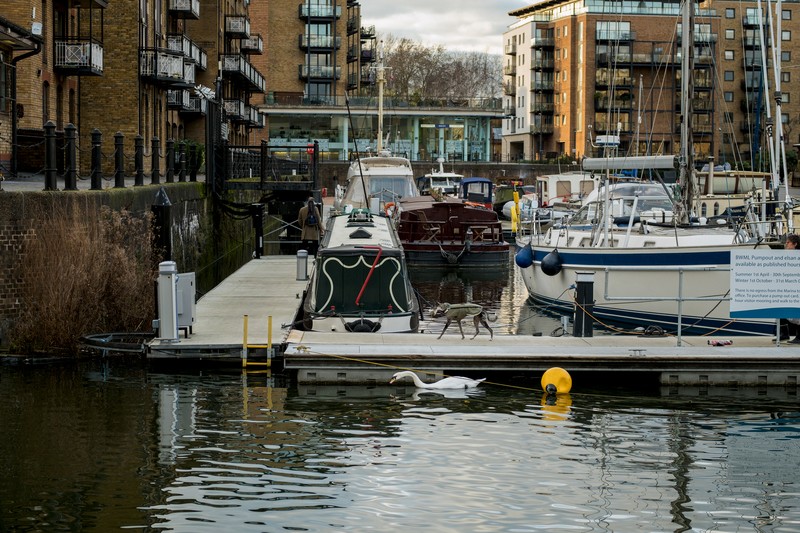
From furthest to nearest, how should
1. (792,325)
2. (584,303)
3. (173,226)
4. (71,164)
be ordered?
(173,226)
(71,164)
(584,303)
(792,325)

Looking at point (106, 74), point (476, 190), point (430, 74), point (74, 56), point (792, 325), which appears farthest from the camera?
point (430, 74)

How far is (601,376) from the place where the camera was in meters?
19.2

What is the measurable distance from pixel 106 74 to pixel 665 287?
30.8 m

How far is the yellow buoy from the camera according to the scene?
18.0 metres

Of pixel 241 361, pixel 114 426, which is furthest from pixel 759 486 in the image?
pixel 241 361

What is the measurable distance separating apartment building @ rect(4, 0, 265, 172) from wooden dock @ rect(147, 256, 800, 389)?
6.65 metres

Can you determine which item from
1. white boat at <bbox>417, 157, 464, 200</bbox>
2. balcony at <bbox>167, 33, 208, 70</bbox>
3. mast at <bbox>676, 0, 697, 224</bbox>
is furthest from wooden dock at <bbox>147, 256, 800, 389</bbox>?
white boat at <bbox>417, 157, 464, 200</bbox>

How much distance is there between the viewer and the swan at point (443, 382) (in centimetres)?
1812

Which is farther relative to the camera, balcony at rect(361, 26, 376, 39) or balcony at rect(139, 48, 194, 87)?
balcony at rect(361, 26, 376, 39)

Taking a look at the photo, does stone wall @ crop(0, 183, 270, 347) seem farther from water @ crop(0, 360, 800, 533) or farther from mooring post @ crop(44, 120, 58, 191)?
water @ crop(0, 360, 800, 533)

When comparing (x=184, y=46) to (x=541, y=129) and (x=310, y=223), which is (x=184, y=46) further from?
(x=541, y=129)

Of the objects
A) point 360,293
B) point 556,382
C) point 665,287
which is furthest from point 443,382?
point 665,287

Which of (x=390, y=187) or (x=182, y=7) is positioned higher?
(x=182, y=7)

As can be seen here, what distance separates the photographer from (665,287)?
78.6 ft
